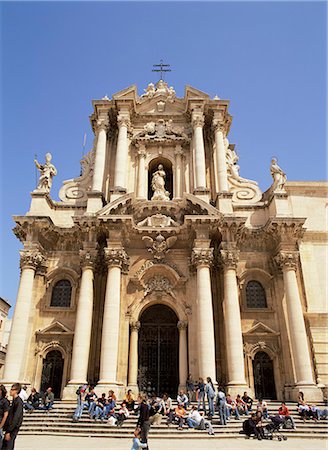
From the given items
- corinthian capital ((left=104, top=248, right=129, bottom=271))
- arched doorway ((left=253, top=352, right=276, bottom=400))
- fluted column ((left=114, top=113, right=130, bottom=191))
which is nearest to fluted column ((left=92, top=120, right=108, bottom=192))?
fluted column ((left=114, top=113, right=130, bottom=191))

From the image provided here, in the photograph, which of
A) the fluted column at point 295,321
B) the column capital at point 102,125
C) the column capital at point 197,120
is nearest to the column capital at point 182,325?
the fluted column at point 295,321

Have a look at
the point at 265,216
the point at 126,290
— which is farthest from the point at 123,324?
the point at 265,216

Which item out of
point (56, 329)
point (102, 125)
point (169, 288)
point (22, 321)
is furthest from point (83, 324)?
point (102, 125)

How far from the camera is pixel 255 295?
19859 millimetres

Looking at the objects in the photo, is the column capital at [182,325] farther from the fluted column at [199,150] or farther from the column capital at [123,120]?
the column capital at [123,120]

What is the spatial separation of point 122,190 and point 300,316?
11.3 meters

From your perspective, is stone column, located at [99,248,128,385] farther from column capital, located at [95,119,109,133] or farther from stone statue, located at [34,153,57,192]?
column capital, located at [95,119,109,133]

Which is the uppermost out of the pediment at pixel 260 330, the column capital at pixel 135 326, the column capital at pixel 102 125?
the column capital at pixel 102 125

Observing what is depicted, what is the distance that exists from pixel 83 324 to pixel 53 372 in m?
3.25

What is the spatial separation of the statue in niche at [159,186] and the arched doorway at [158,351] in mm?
A: 6241

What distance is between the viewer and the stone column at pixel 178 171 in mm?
22622

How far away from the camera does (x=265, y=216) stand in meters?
21.4

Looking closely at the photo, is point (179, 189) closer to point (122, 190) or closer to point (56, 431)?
point (122, 190)

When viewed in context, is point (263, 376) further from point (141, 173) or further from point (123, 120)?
point (123, 120)
